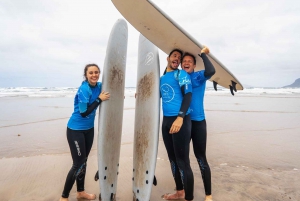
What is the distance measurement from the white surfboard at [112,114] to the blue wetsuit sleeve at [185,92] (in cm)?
89

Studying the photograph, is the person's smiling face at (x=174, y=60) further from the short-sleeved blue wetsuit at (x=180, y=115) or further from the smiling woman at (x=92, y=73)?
the smiling woman at (x=92, y=73)

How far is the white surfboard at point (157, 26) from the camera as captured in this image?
7.42 feet

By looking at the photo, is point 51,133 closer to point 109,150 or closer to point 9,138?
point 9,138

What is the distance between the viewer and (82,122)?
7.39 ft

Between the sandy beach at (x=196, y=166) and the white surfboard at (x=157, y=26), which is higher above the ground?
the white surfboard at (x=157, y=26)

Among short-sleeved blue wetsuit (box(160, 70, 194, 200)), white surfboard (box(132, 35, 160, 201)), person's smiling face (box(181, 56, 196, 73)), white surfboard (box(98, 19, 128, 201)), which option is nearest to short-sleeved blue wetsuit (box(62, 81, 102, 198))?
white surfboard (box(98, 19, 128, 201))

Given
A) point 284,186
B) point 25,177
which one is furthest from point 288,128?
point 25,177

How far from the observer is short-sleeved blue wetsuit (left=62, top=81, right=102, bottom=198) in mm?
2162

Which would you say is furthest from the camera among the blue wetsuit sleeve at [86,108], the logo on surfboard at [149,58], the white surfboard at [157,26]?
the logo on surfboard at [149,58]

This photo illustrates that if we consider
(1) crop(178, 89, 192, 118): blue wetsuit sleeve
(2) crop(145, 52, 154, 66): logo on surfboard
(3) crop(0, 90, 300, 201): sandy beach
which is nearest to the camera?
(1) crop(178, 89, 192, 118): blue wetsuit sleeve

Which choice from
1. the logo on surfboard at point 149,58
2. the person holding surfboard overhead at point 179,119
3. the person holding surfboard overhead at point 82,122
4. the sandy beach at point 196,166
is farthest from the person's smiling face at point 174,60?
the sandy beach at point 196,166

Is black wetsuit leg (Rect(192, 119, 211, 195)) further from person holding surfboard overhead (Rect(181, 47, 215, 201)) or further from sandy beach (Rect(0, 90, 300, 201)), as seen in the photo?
sandy beach (Rect(0, 90, 300, 201))

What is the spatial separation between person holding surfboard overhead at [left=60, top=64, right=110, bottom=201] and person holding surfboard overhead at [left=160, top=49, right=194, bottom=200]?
0.71m

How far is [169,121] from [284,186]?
1822mm
